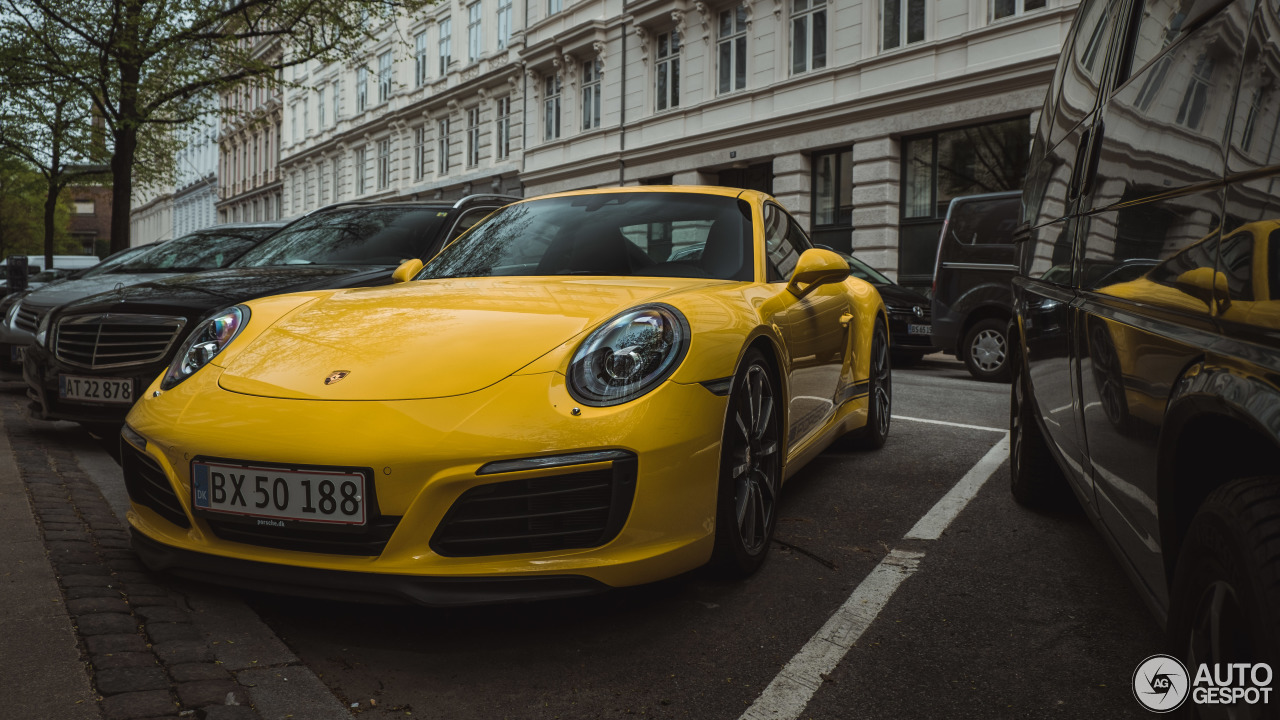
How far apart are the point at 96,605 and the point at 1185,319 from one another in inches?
107

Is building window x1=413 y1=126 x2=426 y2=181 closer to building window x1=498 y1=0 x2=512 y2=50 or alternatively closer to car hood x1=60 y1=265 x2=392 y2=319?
building window x1=498 y1=0 x2=512 y2=50

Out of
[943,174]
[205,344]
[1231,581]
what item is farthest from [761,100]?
[1231,581]

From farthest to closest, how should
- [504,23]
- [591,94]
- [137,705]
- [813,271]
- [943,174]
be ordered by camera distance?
1. [504,23]
2. [591,94]
3. [943,174]
4. [813,271]
5. [137,705]

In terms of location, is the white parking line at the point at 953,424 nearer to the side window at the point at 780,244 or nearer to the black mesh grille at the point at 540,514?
the side window at the point at 780,244

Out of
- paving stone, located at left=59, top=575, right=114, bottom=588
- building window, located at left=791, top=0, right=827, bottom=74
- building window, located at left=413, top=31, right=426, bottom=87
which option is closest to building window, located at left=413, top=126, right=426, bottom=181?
building window, located at left=413, top=31, right=426, bottom=87

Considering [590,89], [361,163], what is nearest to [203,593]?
[590,89]

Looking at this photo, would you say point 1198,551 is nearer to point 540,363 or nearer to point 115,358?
point 540,363

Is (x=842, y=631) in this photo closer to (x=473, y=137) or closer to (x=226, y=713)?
(x=226, y=713)

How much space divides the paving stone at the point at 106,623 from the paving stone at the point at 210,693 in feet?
1.32

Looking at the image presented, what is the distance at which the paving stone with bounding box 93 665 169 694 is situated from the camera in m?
2.26

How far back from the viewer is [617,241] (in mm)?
4164

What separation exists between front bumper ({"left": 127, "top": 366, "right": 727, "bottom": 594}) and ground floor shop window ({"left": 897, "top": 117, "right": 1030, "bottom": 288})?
49.4 feet

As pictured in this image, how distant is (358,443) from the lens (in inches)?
101

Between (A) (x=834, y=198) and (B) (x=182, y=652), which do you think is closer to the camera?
(B) (x=182, y=652)
